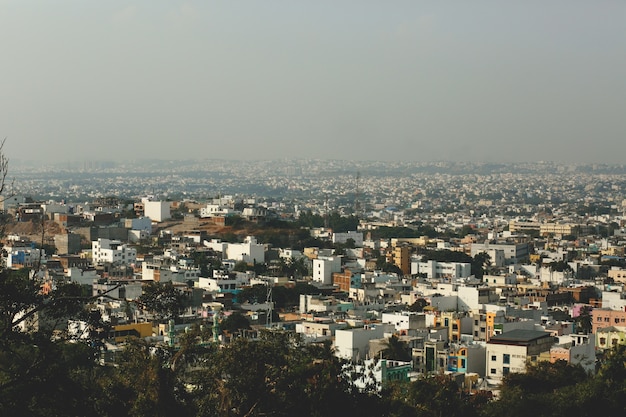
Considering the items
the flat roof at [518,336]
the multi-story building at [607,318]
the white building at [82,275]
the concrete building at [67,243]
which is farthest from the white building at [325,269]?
the flat roof at [518,336]

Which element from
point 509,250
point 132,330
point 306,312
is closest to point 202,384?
point 132,330

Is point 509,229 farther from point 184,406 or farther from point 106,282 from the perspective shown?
point 184,406

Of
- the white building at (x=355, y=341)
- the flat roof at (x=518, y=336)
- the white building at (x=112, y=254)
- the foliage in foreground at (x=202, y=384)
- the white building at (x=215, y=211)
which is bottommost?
the white building at (x=215, y=211)

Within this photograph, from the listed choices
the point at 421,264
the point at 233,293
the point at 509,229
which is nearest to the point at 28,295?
the point at 233,293

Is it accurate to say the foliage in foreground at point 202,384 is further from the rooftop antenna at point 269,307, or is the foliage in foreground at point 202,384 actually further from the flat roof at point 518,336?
the rooftop antenna at point 269,307

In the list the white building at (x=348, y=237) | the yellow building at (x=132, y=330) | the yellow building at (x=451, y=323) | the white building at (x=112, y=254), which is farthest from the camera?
the white building at (x=348, y=237)

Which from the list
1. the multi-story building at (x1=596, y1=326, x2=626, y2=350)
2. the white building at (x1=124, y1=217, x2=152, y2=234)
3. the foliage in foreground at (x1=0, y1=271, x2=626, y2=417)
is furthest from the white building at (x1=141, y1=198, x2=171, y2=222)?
the foliage in foreground at (x1=0, y1=271, x2=626, y2=417)
